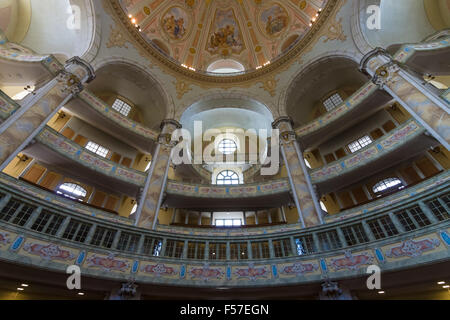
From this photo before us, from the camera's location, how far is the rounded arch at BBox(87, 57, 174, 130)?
18984mm

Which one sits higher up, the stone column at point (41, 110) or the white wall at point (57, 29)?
the white wall at point (57, 29)

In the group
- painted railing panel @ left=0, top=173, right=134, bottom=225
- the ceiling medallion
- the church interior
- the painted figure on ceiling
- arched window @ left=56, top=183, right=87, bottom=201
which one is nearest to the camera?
painted railing panel @ left=0, top=173, right=134, bottom=225

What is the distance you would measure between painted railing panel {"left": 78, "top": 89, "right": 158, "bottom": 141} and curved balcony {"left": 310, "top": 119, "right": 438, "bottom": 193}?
1222 cm

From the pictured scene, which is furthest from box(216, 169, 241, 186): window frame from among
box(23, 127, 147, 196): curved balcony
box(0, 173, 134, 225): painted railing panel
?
box(0, 173, 134, 225): painted railing panel

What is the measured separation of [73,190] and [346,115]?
18897 mm

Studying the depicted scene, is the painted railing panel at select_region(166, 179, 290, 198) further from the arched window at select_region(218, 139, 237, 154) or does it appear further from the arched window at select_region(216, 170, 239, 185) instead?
the arched window at select_region(218, 139, 237, 154)

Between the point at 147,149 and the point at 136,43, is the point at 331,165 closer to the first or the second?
the point at 147,149

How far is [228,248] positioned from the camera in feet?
36.1

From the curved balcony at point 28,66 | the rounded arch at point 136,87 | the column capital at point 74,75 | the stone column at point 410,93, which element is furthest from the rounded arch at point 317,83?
the curved balcony at point 28,66

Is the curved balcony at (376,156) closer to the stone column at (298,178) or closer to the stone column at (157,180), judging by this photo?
the stone column at (298,178)

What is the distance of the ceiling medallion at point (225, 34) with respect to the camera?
18.9m

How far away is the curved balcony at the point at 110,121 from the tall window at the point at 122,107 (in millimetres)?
3983
